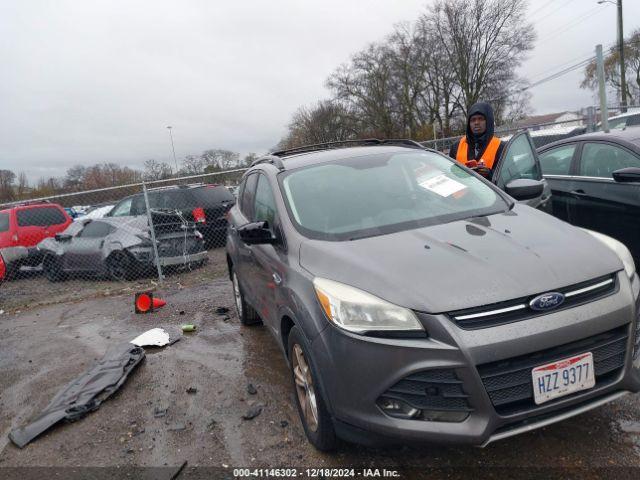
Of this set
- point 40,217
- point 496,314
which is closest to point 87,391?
point 496,314

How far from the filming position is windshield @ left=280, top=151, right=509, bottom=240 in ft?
10.4

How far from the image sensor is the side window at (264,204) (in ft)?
11.8

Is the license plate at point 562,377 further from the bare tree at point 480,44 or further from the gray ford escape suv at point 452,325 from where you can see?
the bare tree at point 480,44

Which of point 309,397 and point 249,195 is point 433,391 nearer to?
point 309,397

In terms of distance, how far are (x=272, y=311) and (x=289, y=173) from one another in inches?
41.3

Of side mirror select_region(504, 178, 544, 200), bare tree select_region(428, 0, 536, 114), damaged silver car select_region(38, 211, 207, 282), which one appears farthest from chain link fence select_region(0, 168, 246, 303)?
bare tree select_region(428, 0, 536, 114)

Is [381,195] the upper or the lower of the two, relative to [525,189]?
upper

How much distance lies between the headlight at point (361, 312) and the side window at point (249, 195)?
212 centimetres

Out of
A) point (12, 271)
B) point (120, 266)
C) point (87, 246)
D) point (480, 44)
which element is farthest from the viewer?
point (480, 44)

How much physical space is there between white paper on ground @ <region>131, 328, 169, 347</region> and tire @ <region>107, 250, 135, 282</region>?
3.84 metres

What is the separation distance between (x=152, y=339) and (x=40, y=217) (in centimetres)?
864

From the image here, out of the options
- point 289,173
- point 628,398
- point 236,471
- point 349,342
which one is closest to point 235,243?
point 289,173

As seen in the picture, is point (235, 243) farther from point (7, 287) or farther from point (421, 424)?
point (7, 287)

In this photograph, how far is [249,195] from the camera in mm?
4668
